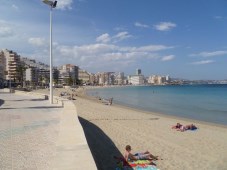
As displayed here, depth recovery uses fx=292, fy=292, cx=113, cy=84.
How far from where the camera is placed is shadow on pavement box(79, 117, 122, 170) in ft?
28.3

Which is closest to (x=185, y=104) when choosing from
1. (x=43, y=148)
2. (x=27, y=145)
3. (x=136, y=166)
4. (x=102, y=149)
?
(x=102, y=149)

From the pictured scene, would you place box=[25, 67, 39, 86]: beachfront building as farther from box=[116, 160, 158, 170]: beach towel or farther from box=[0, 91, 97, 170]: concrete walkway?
box=[116, 160, 158, 170]: beach towel

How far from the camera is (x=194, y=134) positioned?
1473cm

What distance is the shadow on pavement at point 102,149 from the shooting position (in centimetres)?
864

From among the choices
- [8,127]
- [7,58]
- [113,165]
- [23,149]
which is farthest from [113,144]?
[7,58]

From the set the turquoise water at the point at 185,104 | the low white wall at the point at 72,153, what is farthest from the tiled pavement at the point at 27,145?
the turquoise water at the point at 185,104

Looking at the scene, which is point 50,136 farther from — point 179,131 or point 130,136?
point 179,131

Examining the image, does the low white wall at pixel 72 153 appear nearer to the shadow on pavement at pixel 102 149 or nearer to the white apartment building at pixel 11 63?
the shadow on pavement at pixel 102 149

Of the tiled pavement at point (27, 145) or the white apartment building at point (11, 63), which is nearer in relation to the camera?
the tiled pavement at point (27, 145)

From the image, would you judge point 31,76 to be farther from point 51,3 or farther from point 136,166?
point 136,166

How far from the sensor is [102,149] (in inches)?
408

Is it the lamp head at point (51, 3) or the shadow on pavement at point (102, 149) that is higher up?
the lamp head at point (51, 3)

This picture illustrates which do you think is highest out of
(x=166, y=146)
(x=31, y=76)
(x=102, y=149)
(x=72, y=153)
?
(x=31, y=76)

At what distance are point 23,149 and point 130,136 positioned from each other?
5.66 metres
